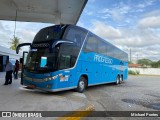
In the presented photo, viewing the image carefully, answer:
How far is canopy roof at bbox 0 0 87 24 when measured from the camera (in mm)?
15626

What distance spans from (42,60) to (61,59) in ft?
2.95

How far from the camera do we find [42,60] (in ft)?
31.9

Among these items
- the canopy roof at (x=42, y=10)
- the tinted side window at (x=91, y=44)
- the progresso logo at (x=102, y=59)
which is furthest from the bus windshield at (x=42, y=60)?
the canopy roof at (x=42, y=10)

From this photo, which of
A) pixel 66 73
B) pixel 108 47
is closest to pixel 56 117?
pixel 66 73

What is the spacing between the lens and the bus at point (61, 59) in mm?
9477

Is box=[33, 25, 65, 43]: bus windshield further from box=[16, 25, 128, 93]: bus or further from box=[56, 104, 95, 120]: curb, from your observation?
box=[56, 104, 95, 120]: curb

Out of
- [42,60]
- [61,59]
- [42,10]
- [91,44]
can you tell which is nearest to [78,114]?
[61,59]

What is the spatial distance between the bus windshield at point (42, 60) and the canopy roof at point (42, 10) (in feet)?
20.2

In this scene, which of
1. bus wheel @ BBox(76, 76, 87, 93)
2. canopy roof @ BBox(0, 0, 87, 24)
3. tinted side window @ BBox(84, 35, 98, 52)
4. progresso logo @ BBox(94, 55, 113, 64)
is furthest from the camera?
canopy roof @ BBox(0, 0, 87, 24)

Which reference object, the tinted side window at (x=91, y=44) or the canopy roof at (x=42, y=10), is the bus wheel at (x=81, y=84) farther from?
the canopy roof at (x=42, y=10)

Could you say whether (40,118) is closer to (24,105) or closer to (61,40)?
(24,105)

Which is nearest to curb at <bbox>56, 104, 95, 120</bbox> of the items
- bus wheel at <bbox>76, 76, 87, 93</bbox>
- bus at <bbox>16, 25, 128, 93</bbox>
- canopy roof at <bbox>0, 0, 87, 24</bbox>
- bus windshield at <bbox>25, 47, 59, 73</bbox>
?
bus at <bbox>16, 25, 128, 93</bbox>

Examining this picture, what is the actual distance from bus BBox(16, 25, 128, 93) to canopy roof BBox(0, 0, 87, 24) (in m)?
4.35

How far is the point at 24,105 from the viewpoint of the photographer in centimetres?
711
